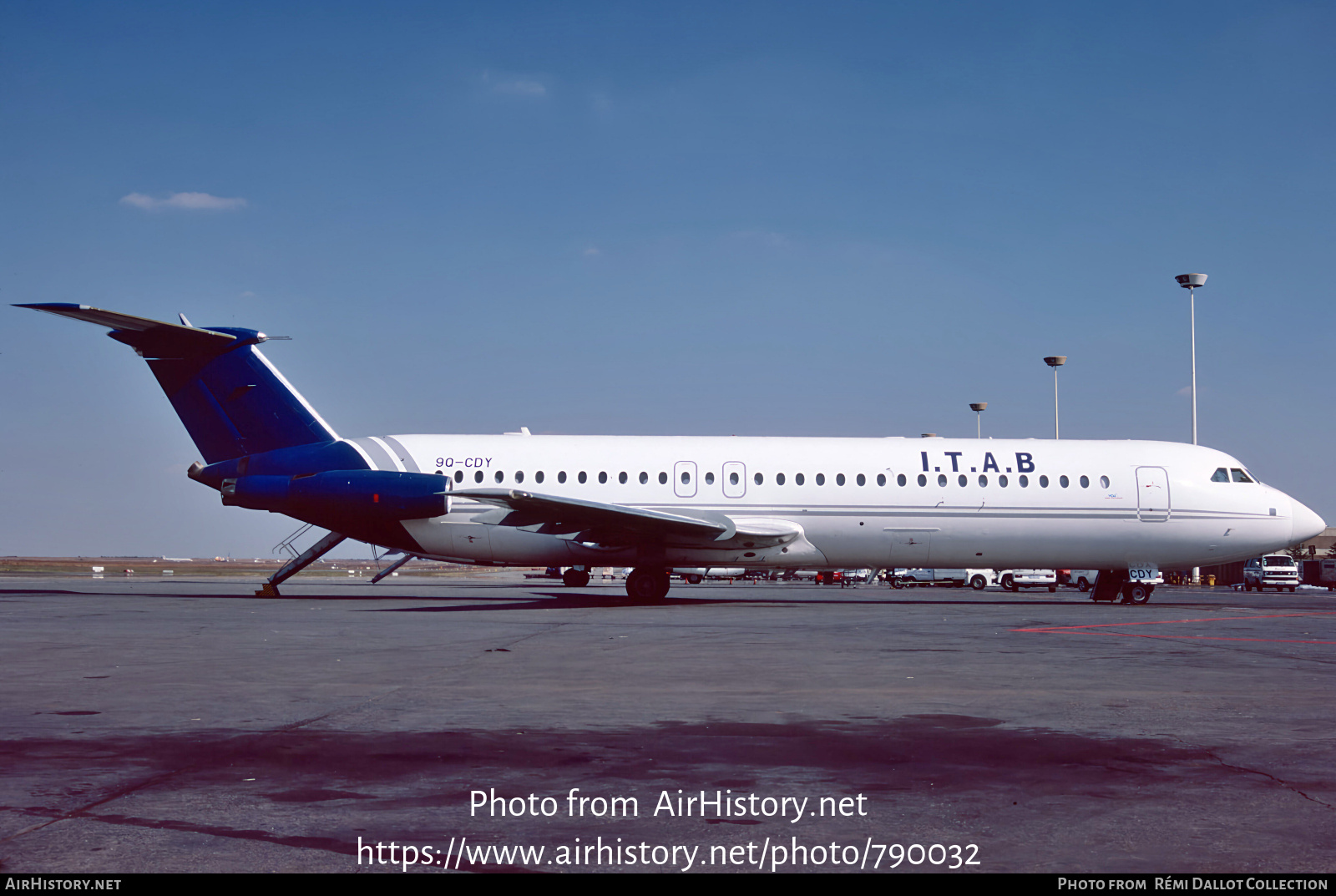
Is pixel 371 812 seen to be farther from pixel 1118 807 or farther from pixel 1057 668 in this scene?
pixel 1057 668

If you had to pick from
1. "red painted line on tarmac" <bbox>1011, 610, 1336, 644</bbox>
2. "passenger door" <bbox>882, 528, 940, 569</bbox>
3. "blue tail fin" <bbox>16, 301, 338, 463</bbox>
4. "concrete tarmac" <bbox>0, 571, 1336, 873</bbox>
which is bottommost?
"red painted line on tarmac" <bbox>1011, 610, 1336, 644</bbox>

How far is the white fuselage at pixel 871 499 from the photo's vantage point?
2584 cm

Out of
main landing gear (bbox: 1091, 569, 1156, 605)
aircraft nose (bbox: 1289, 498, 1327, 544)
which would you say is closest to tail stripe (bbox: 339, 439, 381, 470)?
main landing gear (bbox: 1091, 569, 1156, 605)

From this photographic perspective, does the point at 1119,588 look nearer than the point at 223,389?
No

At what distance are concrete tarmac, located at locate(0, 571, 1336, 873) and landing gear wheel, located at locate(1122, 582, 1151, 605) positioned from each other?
542 inches

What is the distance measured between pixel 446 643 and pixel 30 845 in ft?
32.6

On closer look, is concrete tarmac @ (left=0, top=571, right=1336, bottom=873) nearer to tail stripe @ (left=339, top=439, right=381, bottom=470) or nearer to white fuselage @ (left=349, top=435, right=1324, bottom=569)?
tail stripe @ (left=339, top=439, right=381, bottom=470)

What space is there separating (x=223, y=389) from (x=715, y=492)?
40.2ft

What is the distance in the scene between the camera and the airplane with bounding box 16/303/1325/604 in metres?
25.2

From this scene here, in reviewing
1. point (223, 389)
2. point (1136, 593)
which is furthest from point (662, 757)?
point (1136, 593)

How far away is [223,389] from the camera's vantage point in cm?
2519

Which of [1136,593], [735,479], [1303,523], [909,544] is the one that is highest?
[735,479]

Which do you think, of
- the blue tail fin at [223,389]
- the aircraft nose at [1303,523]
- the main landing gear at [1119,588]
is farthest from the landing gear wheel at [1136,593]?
the blue tail fin at [223,389]

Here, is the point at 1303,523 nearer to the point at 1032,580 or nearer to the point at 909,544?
the point at 909,544
